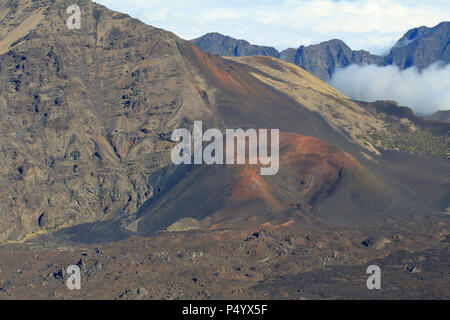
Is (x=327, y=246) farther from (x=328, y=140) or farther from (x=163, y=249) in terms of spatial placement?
(x=328, y=140)

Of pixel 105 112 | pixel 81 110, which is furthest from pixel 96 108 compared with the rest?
pixel 81 110

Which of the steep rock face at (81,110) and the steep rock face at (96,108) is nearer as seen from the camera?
the steep rock face at (81,110)

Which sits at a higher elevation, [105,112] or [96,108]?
[96,108]

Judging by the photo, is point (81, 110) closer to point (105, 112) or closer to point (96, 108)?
point (96, 108)

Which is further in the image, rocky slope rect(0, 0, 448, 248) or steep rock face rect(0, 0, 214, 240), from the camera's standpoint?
rocky slope rect(0, 0, 448, 248)

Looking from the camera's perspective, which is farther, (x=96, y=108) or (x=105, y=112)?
(x=105, y=112)

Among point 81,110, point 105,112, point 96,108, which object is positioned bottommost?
point 105,112

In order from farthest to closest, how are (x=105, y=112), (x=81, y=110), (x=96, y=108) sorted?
(x=105, y=112)
(x=96, y=108)
(x=81, y=110)

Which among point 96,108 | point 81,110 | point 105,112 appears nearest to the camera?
point 81,110

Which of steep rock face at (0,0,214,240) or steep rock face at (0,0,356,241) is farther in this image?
steep rock face at (0,0,356,241)

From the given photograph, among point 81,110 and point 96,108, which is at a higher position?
point 96,108
